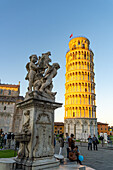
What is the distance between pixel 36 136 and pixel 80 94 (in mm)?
47708

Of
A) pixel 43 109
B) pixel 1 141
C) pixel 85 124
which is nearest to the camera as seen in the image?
pixel 43 109

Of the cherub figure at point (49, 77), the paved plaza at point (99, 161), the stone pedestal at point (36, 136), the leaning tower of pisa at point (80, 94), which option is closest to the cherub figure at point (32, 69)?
the cherub figure at point (49, 77)

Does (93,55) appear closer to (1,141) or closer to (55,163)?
(1,141)

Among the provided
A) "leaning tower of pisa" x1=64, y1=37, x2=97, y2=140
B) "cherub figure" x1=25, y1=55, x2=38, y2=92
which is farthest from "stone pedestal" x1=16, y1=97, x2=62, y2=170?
"leaning tower of pisa" x1=64, y1=37, x2=97, y2=140

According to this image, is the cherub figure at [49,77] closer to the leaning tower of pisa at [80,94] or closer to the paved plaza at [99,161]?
the paved plaza at [99,161]

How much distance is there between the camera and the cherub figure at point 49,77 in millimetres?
6848

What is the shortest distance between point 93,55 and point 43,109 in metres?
59.6

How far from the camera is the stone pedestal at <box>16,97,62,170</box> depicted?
5.36 m

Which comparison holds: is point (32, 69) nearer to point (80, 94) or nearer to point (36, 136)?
point (36, 136)

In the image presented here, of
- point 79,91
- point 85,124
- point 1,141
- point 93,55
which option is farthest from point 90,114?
point 1,141

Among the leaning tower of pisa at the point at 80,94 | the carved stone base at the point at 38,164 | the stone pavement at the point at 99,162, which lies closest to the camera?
the carved stone base at the point at 38,164

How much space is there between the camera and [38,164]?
5168 millimetres

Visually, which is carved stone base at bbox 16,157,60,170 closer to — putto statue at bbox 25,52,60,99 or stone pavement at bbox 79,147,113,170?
putto statue at bbox 25,52,60,99

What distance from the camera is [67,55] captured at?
6106 cm
